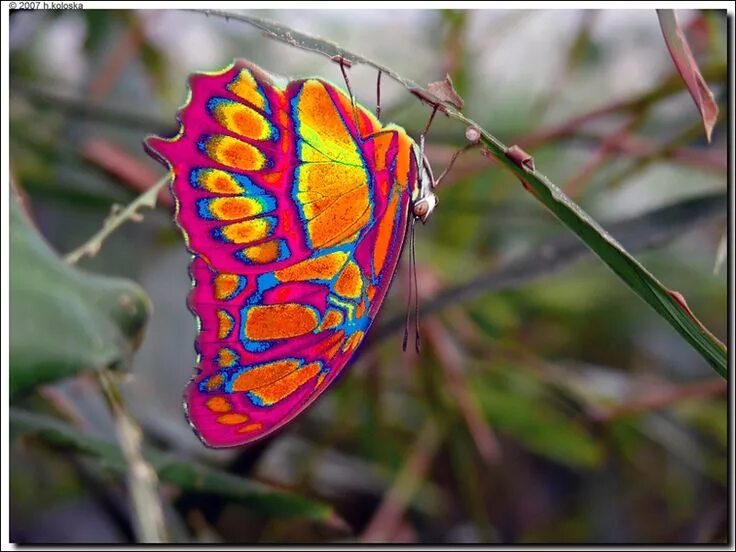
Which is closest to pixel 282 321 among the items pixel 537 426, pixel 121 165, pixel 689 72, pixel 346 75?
pixel 346 75

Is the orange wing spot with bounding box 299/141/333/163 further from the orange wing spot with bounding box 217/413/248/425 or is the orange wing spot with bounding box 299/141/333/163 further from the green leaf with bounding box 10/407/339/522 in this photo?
the green leaf with bounding box 10/407/339/522

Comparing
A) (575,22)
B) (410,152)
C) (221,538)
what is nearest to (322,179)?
(410,152)

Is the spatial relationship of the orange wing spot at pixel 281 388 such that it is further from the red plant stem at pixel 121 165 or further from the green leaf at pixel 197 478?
the red plant stem at pixel 121 165

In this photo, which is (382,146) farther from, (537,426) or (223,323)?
(537,426)

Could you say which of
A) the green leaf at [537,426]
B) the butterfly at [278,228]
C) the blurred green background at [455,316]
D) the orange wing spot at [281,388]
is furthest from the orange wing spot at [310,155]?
the green leaf at [537,426]

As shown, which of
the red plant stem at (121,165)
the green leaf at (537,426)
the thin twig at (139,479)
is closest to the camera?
the thin twig at (139,479)

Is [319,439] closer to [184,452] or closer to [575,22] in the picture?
[184,452]
